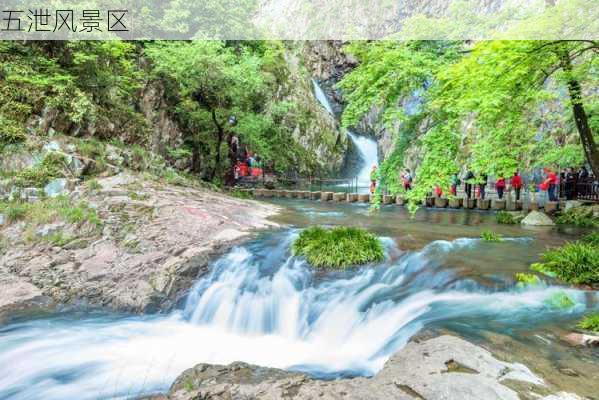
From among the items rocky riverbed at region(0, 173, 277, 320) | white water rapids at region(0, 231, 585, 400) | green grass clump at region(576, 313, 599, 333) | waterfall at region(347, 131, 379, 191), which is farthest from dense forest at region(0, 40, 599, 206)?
waterfall at region(347, 131, 379, 191)

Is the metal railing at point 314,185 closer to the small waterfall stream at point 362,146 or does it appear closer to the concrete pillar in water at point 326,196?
the concrete pillar in water at point 326,196

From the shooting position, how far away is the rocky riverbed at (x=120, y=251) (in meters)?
8.96

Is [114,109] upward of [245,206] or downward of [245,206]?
upward

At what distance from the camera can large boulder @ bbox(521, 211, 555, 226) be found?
1533 centimetres

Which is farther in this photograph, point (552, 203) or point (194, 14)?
point (194, 14)

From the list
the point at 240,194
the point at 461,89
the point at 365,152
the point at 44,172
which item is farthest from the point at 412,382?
the point at 365,152

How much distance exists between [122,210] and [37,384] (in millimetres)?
6455

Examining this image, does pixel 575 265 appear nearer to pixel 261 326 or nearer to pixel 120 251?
pixel 261 326

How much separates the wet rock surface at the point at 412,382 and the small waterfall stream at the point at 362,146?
2884 cm

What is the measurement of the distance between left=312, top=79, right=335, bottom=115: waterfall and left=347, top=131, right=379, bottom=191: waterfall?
2653 mm

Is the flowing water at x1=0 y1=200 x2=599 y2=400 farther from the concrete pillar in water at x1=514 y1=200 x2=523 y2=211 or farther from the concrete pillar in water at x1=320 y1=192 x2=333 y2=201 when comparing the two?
the concrete pillar in water at x1=320 y1=192 x2=333 y2=201

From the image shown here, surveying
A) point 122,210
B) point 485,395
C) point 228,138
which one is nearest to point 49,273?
point 122,210

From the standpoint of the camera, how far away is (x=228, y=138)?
80.4ft

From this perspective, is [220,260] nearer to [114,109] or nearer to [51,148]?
[51,148]
